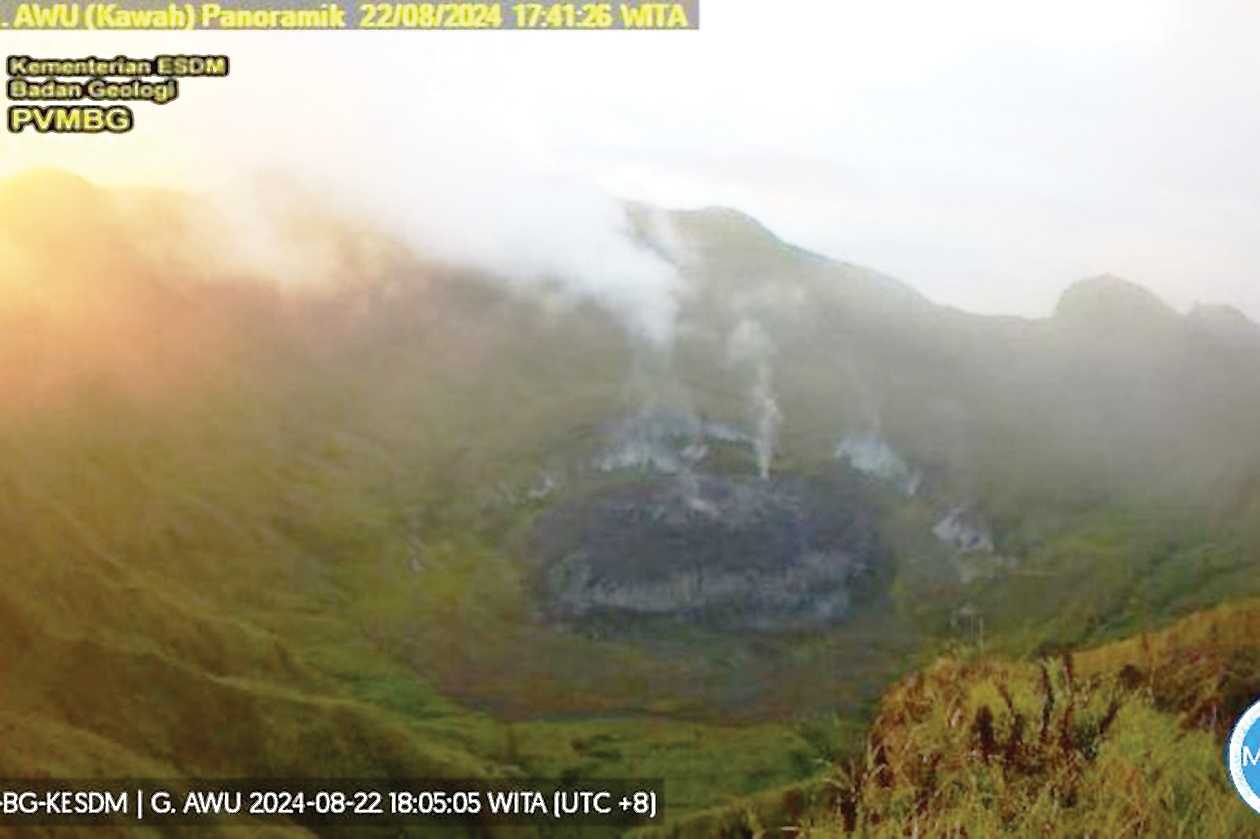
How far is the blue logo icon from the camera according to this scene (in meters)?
3.88

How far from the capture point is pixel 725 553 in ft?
133

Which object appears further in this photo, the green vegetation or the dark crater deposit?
the dark crater deposit

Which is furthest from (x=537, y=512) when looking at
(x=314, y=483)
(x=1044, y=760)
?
(x=1044, y=760)

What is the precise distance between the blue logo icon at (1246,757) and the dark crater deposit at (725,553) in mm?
15011

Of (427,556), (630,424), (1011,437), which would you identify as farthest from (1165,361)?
(427,556)

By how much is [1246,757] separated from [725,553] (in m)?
36.7

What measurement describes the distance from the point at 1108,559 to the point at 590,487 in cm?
1601

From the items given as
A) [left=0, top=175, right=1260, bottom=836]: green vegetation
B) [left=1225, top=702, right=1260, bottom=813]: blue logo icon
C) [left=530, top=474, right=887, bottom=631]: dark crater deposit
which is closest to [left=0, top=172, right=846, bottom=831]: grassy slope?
[left=0, top=175, right=1260, bottom=836]: green vegetation

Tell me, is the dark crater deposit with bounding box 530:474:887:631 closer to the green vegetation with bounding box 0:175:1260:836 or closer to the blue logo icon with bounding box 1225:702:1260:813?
the green vegetation with bounding box 0:175:1260:836

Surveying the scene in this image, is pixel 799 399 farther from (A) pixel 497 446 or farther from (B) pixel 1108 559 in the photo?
(B) pixel 1108 559

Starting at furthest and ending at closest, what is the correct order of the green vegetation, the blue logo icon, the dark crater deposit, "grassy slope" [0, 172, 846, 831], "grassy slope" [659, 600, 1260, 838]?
the dark crater deposit
"grassy slope" [0, 172, 846, 831]
the green vegetation
the blue logo icon
"grassy slope" [659, 600, 1260, 838]

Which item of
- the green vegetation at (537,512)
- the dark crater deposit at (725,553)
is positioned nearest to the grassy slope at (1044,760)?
the green vegetation at (537,512)

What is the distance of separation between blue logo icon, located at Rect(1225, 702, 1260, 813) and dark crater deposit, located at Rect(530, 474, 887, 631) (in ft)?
49.2

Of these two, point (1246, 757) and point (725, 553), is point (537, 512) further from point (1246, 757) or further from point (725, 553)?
point (1246, 757)
